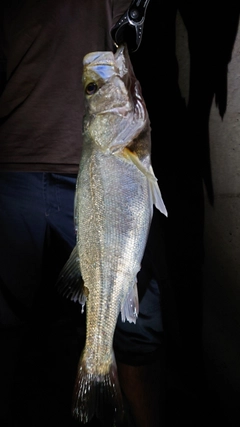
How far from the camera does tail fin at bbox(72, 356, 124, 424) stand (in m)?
1.67

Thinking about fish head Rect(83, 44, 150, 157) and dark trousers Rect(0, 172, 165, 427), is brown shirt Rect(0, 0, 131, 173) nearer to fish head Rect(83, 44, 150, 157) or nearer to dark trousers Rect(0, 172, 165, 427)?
dark trousers Rect(0, 172, 165, 427)

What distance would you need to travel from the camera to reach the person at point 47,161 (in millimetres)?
2045

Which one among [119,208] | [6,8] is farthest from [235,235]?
[6,8]

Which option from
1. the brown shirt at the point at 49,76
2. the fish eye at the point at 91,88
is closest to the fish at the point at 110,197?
the fish eye at the point at 91,88

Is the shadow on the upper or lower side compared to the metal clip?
lower

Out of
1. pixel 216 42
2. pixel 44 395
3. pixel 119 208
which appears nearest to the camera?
pixel 119 208

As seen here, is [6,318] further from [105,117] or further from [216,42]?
[216,42]

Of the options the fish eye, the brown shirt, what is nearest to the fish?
the fish eye

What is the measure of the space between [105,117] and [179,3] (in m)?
1.24

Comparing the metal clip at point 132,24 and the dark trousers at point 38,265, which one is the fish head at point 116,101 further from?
the dark trousers at point 38,265

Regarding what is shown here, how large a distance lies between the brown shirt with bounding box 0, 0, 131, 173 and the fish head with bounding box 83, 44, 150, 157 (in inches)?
19.4

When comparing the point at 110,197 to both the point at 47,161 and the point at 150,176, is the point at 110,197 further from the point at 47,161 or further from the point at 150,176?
the point at 47,161

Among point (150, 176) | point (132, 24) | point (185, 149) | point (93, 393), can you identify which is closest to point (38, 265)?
point (93, 393)

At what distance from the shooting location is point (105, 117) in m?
1.61
